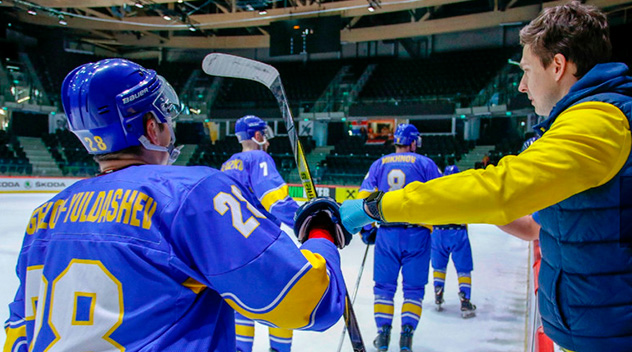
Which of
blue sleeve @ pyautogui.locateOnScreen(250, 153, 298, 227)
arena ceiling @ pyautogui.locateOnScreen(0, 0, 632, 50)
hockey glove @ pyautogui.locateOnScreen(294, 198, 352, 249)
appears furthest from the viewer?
arena ceiling @ pyautogui.locateOnScreen(0, 0, 632, 50)

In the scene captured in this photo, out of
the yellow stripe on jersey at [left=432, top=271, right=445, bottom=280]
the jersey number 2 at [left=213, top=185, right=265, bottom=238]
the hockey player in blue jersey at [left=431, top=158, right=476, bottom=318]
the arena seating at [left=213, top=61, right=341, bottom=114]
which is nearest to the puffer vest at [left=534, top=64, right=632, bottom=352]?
the jersey number 2 at [left=213, top=185, right=265, bottom=238]

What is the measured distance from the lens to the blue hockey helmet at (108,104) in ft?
3.52

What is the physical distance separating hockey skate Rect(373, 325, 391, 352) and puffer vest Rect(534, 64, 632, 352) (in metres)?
2.14

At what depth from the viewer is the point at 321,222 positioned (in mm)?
1360

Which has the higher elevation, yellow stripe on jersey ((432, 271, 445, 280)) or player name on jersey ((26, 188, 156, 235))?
player name on jersey ((26, 188, 156, 235))

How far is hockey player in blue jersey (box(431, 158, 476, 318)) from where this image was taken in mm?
4160

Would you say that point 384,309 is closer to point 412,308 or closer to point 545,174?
point 412,308

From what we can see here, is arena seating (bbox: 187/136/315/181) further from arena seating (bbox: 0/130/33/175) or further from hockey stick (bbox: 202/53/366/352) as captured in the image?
hockey stick (bbox: 202/53/366/352)

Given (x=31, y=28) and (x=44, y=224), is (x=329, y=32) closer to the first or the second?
(x=44, y=224)

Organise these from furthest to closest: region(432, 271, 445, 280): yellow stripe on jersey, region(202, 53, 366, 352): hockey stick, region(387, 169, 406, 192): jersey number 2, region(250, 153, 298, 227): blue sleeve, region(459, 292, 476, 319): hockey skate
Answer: region(432, 271, 445, 280): yellow stripe on jersey → region(459, 292, 476, 319): hockey skate → region(387, 169, 406, 192): jersey number 2 → region(250, 153, 298, 227): blue sleeve → region(202, 53, 366, 352): hockey stick

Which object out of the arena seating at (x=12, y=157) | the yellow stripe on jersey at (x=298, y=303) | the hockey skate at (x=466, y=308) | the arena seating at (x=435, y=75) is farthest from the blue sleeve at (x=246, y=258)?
the arena seating at (x=435, y=75)

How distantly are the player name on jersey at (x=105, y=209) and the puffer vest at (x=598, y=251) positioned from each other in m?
1.00

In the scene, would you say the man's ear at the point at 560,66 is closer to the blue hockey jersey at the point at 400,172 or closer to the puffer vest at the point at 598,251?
the puffer vest at the point at 598,251

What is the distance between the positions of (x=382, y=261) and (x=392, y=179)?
63 cm
